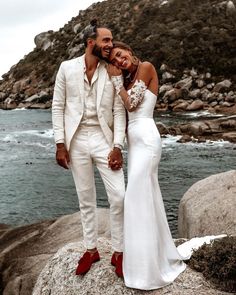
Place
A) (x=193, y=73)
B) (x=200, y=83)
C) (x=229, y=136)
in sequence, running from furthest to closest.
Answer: (x=193, y=73) < (x=200, y=83) < (x=229, y=136)

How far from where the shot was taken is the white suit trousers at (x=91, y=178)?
5.73m

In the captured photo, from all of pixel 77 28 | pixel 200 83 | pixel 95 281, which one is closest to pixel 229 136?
pixel 200 83

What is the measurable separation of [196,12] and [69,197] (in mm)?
54263

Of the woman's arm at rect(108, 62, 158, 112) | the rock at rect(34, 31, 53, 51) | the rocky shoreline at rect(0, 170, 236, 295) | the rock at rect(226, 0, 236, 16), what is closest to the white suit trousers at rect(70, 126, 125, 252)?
the woman's arm at rect(108, 62, 158, 112)

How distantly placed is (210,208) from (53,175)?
15233 millimetres

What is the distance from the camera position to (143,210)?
5.70 meters

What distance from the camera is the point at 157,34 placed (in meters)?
66.2

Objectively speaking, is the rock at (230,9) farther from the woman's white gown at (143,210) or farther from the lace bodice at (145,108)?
the woman's white gown at (143,210)

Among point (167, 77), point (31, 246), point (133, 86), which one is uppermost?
point (133, 86)

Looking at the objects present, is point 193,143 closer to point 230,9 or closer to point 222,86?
point 222,86

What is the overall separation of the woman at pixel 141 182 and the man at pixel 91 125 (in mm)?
128

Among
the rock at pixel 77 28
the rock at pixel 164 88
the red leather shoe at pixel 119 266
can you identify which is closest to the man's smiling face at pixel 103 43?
the red leather shoe at pixel 119 266

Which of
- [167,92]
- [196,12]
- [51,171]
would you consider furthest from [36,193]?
[196,12]

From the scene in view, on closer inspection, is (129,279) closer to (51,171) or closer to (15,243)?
(15,243)
